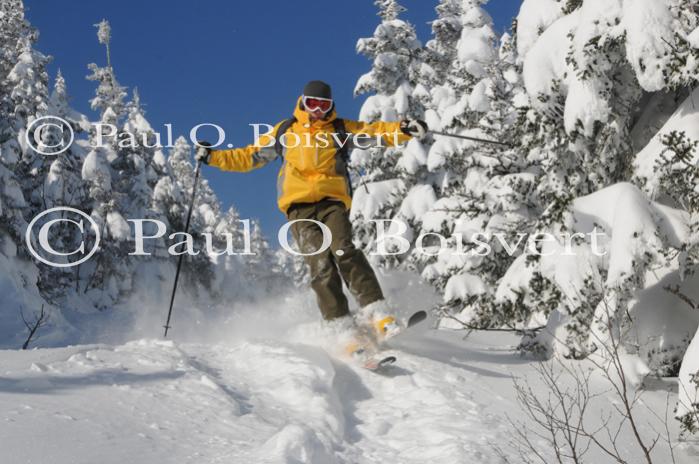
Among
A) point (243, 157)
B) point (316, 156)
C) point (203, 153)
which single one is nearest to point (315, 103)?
point (316, 156)

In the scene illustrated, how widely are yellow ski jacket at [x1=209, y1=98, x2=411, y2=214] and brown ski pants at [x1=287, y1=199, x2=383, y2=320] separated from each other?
178mm

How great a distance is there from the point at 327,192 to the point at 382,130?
106 centimetres

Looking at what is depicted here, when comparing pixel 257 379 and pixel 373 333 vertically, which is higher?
pixel 373 333

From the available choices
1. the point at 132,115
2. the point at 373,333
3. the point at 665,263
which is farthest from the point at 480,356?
the point at 132,115

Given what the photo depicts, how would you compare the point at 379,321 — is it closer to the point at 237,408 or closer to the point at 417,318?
the point at 417,318

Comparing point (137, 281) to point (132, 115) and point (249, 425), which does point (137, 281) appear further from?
point (249, 425)

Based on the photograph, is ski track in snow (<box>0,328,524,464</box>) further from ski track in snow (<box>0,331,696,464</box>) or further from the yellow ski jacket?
the yellow ski jacket

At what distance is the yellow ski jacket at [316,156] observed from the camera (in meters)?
6.79

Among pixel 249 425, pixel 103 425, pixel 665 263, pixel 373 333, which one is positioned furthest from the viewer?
pixel 373 333

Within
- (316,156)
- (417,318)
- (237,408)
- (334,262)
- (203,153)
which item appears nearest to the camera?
(237,408)

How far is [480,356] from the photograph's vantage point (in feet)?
21.3

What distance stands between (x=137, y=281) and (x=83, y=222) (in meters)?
4.53

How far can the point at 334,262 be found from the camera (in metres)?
6.89

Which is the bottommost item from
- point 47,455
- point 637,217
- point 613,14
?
point 47,455
